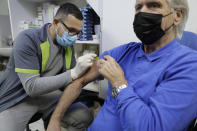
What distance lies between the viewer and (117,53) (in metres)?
0.94

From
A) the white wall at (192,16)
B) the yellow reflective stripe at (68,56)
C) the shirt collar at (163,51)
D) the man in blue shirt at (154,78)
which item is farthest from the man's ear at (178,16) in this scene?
the yellow reflective stripe at (68,56)

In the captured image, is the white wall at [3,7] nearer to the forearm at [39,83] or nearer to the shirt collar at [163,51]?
the forearm at [39,83]

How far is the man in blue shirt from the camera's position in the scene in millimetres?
533

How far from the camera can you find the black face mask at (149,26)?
699mm

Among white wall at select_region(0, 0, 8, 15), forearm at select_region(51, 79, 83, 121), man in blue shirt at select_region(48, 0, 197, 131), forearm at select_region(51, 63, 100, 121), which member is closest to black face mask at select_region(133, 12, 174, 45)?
man in blue shirt at select_region(48, 0, 197, 131)

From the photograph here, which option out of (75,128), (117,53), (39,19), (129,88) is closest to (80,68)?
(117,53)

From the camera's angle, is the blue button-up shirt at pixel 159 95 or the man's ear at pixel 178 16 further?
the man's ear at pixel 178 16

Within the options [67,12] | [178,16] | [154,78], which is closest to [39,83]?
[67,12]

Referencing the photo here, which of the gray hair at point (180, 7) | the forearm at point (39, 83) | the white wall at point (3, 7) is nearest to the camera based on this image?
the gray hair at point (180, 7)

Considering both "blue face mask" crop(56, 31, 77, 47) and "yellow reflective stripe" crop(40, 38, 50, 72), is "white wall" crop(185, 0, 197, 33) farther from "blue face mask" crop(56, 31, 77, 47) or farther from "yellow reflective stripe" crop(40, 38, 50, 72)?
"yellow reflective stripe" crop(40, 38, 50, 72)

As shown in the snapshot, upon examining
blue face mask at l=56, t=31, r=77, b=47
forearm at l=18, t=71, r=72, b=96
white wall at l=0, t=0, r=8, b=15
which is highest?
white wall at l=0, t=0, r=8, b=15

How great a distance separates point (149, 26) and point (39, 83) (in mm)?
813

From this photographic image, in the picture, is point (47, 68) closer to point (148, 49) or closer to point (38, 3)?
point (148, 49)

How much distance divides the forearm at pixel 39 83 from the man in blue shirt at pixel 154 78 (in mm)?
231
